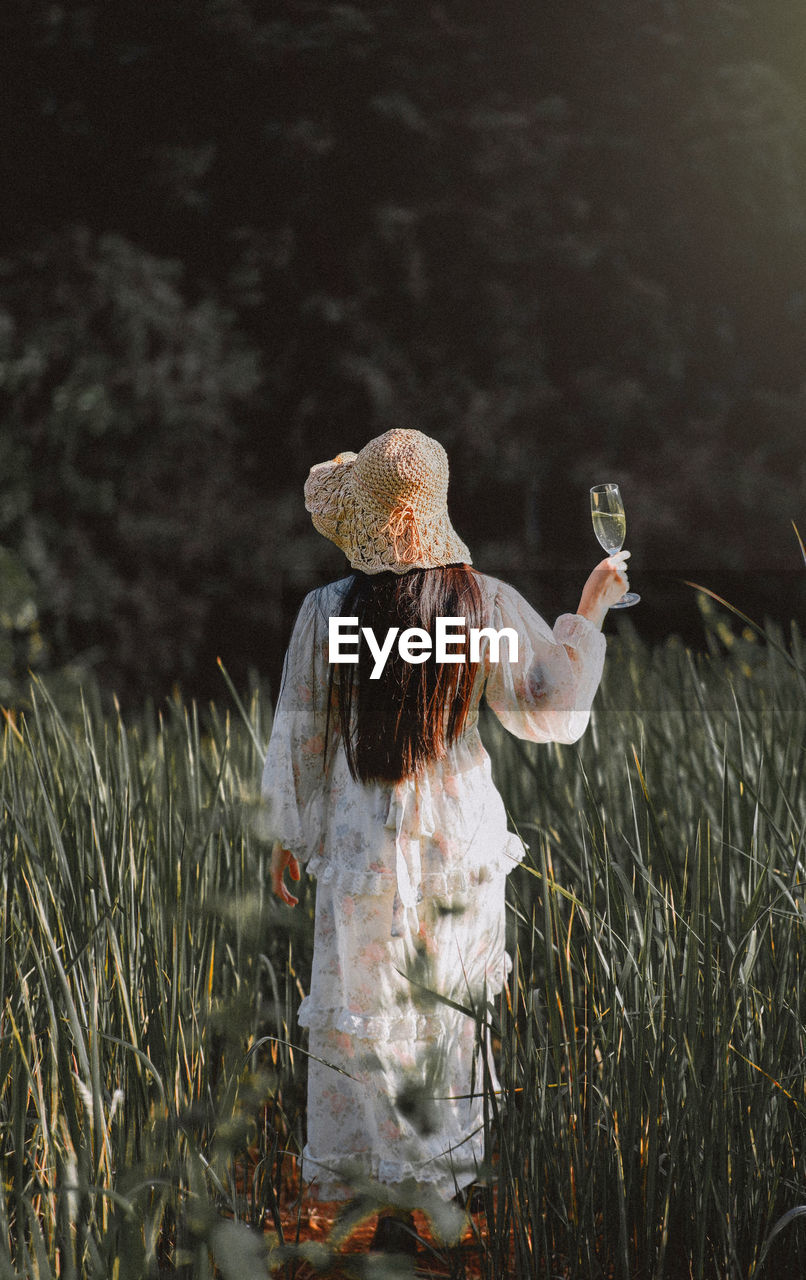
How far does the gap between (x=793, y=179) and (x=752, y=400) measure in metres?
0.94

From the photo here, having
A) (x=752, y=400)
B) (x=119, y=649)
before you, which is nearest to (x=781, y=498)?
(x=752, y=400)

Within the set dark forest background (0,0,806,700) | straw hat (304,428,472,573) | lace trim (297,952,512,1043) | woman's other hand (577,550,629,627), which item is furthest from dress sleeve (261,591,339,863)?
dark forest background (0,0,806,700)

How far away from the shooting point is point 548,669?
5.92 feet

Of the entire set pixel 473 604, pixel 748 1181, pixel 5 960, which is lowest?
pixel 748 1181

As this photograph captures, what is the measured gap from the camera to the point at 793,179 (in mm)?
5008

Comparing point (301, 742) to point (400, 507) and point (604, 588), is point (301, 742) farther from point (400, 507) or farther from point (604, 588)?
point (604, 588)

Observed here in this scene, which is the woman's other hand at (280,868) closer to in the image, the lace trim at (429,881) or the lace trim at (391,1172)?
the lace trim at (429,881)

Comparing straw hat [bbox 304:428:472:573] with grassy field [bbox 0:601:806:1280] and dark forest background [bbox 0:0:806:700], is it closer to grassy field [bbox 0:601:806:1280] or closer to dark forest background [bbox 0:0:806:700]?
grassy field [bbox 0:601:806:1280]

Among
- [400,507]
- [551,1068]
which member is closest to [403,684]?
[400,507]

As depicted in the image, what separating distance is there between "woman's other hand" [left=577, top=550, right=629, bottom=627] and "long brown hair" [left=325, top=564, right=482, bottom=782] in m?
0.18

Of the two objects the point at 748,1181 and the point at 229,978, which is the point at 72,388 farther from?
the point at 748,1181

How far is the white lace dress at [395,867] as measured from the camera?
5.93ft

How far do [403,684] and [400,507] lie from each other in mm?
268

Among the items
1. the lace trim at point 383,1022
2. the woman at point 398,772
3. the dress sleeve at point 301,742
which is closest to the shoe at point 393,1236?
the woman at point 398,772
